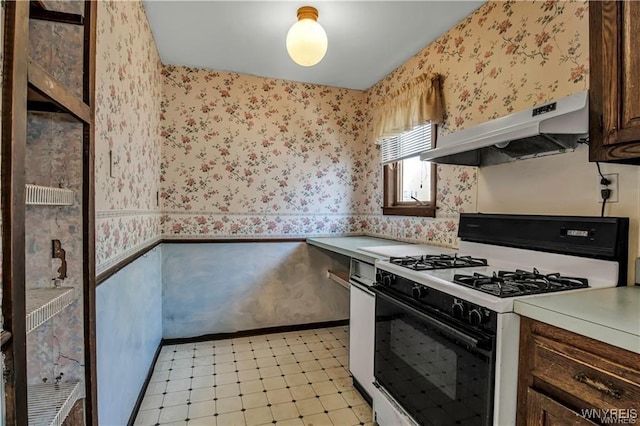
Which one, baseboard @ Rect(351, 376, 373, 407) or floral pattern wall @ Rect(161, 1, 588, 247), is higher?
floral pattern wall @ Rect(161, 1, 588, 247)

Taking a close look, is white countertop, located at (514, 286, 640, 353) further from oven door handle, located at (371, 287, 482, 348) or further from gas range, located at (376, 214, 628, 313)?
oven door handle, located at (371, 287, 482, 348)

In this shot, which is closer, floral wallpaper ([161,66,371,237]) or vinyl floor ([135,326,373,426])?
vinyl floor ([135,326,373,426])

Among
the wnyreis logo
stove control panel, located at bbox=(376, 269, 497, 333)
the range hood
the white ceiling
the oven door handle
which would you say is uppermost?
the white ceiling

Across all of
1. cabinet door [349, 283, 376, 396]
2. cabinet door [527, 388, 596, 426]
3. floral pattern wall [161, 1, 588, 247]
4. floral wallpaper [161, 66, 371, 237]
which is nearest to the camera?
cabinet door [527, 388, 596, 426]

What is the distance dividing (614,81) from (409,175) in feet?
5.84

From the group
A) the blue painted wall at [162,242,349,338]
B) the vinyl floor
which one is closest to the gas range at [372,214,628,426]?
the vinyl floor

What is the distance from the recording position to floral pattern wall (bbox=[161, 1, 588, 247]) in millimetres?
2045

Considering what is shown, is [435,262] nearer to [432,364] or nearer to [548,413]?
[432,364]

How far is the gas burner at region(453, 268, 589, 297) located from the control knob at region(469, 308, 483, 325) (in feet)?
0.27

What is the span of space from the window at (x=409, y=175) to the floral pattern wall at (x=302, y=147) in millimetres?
103

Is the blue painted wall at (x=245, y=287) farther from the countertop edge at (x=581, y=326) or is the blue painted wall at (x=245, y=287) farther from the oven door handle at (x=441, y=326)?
the countertop edge at (x=581, y=326)

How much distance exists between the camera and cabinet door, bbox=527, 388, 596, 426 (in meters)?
0.86

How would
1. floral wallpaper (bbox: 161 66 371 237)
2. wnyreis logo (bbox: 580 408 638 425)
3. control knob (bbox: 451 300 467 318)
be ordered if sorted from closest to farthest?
1. wnyreis logo (bbox: 580 408 638 425)
2. control knob (bbox: 451 300 467 318)
3. floral wallpaper (bbox: 161 66 371 237)

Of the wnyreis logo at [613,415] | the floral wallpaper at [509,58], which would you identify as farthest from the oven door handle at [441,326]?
the floral wallpaper at [509,58]
